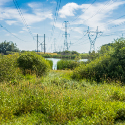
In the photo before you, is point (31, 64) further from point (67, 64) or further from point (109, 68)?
point (67, 64)

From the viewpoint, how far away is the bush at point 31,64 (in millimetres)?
12250

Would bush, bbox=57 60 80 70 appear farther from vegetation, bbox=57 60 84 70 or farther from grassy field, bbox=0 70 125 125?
grassy field, bbox=0 70 125 125

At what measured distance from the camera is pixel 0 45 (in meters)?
60.9

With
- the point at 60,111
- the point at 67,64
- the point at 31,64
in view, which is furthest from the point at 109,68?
the point at 67,64

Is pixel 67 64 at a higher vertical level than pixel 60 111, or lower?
higher

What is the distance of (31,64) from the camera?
1250 centimetres

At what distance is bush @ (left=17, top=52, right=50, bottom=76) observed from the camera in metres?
12.2

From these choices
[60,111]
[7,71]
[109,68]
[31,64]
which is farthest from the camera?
[31,64]

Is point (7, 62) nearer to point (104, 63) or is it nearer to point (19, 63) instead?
point (19, 63)

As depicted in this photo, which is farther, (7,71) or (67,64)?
(67,64)

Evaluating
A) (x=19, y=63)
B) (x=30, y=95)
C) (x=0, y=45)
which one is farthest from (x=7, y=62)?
(x=0, y=45)

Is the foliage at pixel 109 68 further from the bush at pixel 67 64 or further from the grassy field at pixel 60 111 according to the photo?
the bush at pixel 67 64

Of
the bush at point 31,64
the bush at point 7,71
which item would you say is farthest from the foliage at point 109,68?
the bush at point 7,71

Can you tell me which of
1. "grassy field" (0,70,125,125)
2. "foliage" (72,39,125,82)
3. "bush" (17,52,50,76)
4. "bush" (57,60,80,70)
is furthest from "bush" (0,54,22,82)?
"bush" (57,60,80,70)
